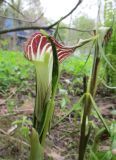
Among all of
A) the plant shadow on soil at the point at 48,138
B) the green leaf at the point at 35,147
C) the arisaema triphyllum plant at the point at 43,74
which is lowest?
the plant shadow on soil at the point at 48,138

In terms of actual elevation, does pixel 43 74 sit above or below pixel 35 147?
above

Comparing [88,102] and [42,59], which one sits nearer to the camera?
[42,59]

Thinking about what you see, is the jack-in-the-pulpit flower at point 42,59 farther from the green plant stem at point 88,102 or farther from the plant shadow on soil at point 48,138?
the plant shadow on soil at point 48,138

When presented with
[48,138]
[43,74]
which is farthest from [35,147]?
[48,138]

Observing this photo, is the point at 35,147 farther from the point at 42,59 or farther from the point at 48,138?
Result: the point at 48,138

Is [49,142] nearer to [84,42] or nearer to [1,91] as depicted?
[84,42]

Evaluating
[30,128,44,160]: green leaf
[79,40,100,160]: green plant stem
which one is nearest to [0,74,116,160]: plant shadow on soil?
[79,40,100,160]: green plant stem

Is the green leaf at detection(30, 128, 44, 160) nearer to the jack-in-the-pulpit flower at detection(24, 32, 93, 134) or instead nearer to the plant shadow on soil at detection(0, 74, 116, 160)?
the jack-in-the-pulpit flower at detection(24, 32, 93, 134)

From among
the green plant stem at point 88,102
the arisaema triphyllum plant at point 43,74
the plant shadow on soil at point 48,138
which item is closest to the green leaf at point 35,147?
the arisaema triphyllum plant at point 43,74
